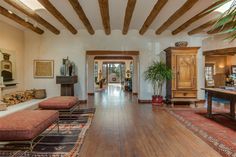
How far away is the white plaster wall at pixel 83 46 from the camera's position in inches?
320

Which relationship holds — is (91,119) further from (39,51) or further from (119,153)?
(39,51)

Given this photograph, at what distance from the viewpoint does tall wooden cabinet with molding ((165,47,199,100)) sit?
7.44 m

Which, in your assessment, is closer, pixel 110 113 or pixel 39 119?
pixel 39 119

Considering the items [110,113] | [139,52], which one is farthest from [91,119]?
[139,52]

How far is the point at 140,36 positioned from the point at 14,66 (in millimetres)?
4585

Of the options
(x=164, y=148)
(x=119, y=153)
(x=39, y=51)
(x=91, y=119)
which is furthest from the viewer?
(x=39, y=51)

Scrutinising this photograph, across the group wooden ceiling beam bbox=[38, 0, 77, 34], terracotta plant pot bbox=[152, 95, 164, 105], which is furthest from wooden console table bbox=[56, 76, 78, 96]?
terracotta plant pot bbox=[152, 95, 164, 105]

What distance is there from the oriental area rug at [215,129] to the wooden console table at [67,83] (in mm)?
3586

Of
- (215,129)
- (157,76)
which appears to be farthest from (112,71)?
(215,129)

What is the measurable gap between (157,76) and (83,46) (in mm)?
3001

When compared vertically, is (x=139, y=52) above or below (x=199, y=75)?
above

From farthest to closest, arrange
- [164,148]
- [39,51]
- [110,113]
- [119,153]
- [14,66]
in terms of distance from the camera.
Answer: [39,51]
[14,66]
[110,113]
[164,148]
[119,153]

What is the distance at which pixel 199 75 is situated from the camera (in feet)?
27.5

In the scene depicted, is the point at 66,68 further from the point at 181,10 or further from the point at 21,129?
the point at 21,129
